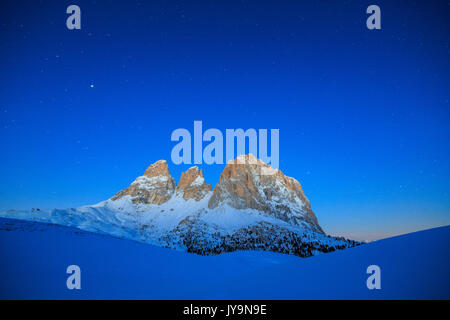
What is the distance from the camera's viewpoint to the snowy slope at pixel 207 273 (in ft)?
27.7

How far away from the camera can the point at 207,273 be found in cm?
1243

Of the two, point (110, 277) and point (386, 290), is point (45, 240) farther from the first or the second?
point (386, 290)

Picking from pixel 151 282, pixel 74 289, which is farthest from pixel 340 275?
pixel 74 289

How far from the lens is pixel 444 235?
1020 centimetres

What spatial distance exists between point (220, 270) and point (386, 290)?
7.32m

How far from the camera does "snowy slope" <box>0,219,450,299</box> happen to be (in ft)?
27.7
